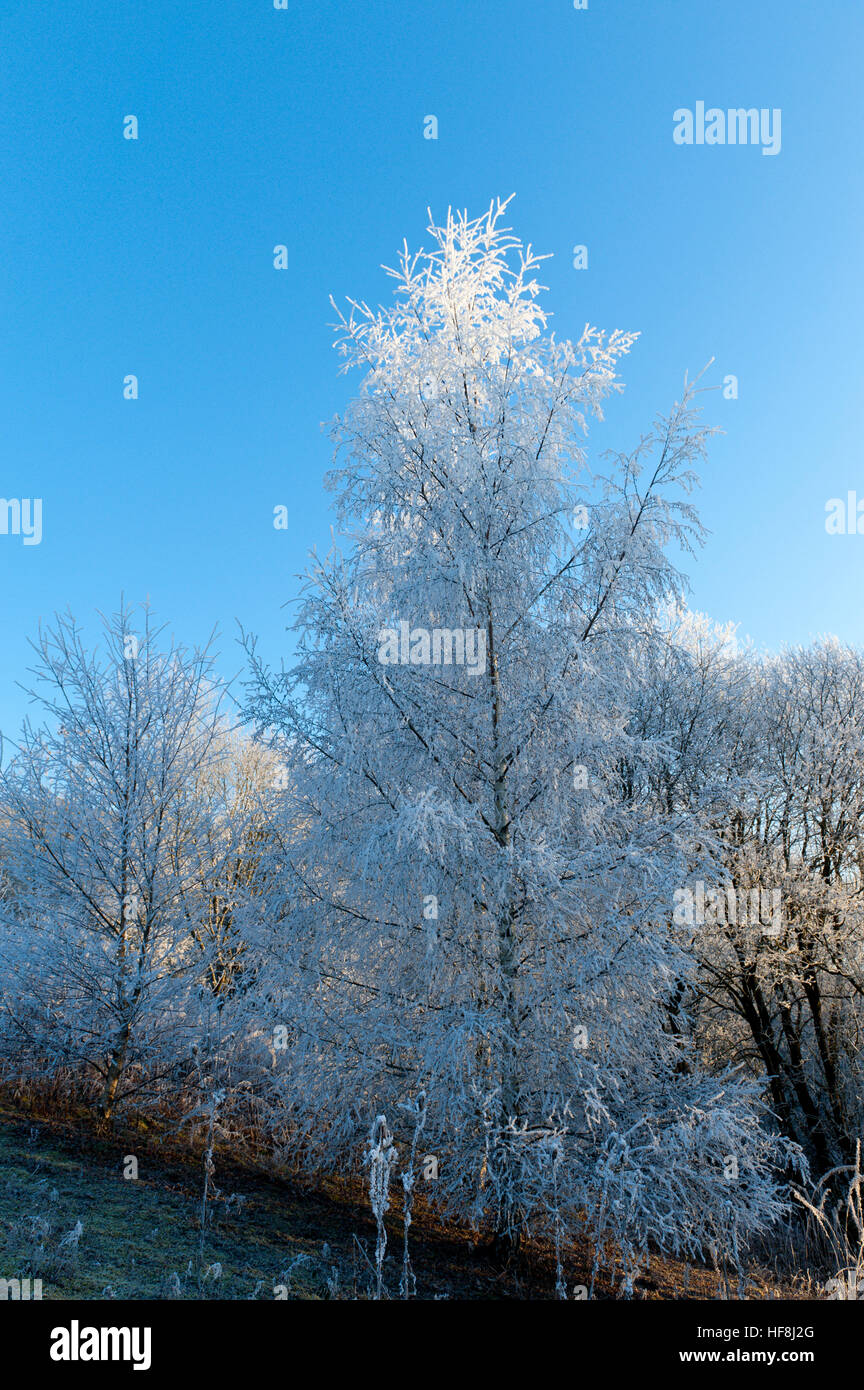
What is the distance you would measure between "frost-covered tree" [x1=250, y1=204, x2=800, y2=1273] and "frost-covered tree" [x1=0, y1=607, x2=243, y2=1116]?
2.60 metres

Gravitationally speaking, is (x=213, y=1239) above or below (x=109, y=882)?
below

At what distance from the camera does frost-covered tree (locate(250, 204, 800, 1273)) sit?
208 inches

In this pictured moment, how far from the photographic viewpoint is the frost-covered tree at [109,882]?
8.12 m

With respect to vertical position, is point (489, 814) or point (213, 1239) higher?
point (489, 814)

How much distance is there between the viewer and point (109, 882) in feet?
27.7

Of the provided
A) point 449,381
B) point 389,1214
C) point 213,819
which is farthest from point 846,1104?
point 449,381

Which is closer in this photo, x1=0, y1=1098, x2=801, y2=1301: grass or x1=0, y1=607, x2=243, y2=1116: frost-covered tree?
x1=0, y1=1098, x2=801, y2=1301: grass

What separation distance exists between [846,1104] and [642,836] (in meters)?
12.3

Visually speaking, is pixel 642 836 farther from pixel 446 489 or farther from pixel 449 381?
pixel 449 381

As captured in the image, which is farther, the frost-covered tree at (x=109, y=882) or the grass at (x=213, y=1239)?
the frost-covered tree at (x=109, y=882)

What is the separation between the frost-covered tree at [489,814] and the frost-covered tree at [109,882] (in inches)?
103

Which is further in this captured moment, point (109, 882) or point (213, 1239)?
point (109, 882)

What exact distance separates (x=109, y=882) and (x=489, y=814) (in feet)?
15.9

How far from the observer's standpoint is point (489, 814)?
636 cm
